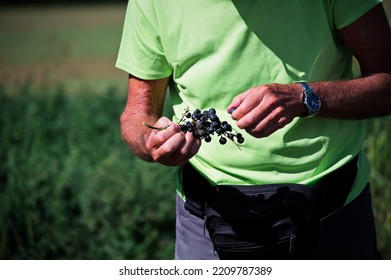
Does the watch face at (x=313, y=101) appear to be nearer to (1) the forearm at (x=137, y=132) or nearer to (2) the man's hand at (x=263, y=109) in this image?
(2) the man's hand at (x=263, y=109)

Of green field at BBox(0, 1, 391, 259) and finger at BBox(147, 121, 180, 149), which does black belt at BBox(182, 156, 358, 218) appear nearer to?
finger at BBox(147, 121, 180, 149)

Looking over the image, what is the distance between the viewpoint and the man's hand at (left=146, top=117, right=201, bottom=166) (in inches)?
77.1

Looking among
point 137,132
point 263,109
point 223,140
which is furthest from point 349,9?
point 137,132

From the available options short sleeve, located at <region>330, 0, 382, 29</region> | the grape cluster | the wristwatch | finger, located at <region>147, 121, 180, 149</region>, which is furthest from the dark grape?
short sleeve, located at <region>330, 0, 382, 29</region>

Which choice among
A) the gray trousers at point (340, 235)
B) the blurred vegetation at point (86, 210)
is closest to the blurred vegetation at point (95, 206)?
the blurred vegetation at point (86, 210)

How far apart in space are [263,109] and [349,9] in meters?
0.45

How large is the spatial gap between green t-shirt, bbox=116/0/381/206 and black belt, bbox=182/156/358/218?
1.1 inches

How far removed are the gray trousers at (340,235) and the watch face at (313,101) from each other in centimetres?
40

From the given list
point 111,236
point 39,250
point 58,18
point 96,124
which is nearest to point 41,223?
point 39,250

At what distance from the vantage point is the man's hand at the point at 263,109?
1929 mm

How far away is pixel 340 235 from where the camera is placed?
2289mm

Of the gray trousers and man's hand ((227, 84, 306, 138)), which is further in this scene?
the gray trousers

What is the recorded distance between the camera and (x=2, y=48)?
12188 mm

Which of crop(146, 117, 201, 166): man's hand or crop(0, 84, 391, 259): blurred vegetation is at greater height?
crop(146, 117, 201, 166): man's hand
